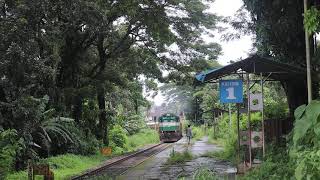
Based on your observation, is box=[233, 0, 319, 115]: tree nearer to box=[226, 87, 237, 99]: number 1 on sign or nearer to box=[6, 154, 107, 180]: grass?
box=[226, 87, 237, 99]: number 1 on sign

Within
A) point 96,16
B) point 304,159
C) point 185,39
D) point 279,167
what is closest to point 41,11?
point 96,16

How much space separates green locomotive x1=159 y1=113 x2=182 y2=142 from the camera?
51531mm

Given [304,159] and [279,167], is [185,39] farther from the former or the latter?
[304,159]

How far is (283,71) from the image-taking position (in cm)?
1391

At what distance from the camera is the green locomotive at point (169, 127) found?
51.5m

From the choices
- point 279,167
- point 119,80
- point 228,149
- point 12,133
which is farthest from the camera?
point 119,80

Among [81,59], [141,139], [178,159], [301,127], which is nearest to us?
[301,127]

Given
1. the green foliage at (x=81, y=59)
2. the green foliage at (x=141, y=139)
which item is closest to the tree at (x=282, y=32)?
the green foliage at (x=81, y=59)

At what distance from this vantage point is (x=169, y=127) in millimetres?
51531

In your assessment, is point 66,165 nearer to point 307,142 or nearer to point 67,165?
point 67,165

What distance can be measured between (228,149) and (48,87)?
9.04 meters

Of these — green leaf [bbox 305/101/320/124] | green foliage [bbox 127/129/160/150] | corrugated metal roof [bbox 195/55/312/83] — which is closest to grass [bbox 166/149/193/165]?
corrugated metal roof [bbox 195/55/312/83]

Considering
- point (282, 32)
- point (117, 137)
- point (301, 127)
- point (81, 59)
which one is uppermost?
point (81, 59)

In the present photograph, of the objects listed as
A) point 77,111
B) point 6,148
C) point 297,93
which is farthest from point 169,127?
point 6,148
